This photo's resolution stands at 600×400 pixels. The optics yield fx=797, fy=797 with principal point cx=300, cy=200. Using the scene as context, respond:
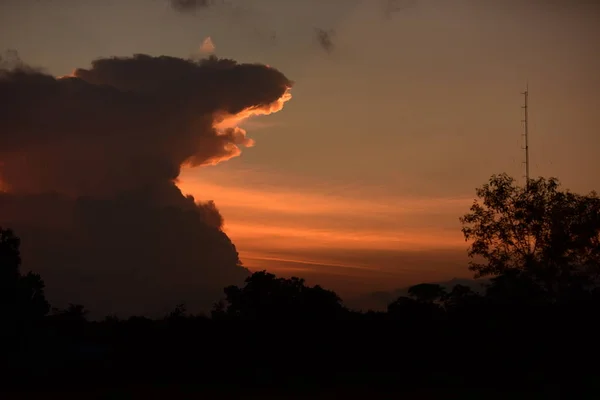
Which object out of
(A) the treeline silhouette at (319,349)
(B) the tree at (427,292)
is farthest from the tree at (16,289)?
(B) the tree at (427,292)

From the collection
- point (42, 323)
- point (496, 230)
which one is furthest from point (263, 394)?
point (496, 230)

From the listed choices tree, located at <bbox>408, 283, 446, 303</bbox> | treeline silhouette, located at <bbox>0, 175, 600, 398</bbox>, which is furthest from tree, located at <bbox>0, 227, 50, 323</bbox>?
tree, located at <bbox>408, 283, 446, 303</bbox>

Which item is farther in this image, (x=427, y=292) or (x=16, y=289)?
(x=427, y=292)

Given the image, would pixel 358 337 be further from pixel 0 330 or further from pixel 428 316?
pixel 0 330

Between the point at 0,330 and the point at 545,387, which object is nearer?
the point at 545,387

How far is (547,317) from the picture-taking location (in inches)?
1626

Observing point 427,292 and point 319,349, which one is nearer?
point 319,349

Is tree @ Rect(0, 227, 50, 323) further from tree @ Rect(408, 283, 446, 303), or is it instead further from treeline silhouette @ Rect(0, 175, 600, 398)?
tree @ Rect(408, 283, 446, 303)

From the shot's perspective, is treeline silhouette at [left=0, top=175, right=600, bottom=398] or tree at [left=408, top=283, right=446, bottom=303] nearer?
treeline silhouette at [left=0, top=175, right=600, bottom=398]

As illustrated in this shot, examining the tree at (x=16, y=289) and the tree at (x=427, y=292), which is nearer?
the tree at (x=16, y=289)

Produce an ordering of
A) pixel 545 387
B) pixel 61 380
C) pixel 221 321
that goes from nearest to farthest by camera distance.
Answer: pixel 545 387 < pixel 61 380 < pixel 221 321

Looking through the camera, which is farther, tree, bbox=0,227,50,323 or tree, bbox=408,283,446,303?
tree, bbox=408,283,446,303

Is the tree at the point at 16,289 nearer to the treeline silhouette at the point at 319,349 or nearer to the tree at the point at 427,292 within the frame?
the treeline silhouette at the point at 319,349

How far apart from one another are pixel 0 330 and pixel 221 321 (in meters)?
11.5
